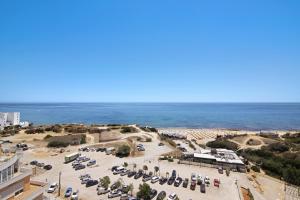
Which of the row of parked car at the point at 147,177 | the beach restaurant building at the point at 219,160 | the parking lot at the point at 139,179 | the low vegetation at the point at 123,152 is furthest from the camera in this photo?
the low vegetation at the point at 123,152

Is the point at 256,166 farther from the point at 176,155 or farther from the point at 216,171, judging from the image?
the point at 176,155

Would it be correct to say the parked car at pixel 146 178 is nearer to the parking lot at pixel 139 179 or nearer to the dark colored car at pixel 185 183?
the parking lot at pixel 139 179

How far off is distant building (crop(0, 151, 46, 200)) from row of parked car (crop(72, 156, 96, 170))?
73.4 feet

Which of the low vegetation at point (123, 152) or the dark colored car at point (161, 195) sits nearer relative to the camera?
the dark colored car at point (161, 195)

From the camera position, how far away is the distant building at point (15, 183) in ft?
47.8

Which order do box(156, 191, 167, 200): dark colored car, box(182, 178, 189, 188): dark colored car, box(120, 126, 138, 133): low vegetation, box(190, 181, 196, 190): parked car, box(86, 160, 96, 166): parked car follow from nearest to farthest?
box(156, 191, 167, 200): dark colored car → box(190, 181, 196, 190): parked car → box(182, 178, 189, 188): dark colored car → box(86, 160, 96, 166): parked car → box(120, 126, 138, 133): low vegetation

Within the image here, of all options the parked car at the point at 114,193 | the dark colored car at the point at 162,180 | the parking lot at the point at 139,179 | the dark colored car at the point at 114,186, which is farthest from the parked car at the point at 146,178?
the parked car at the point at 114,193

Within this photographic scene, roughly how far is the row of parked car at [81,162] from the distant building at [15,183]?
73.4 feet

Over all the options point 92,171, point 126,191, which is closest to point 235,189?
point 126,191

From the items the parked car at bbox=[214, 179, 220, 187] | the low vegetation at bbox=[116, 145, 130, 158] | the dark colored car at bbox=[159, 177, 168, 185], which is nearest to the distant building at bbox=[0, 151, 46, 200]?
the dark colored car at bbox=[159, 177, 168, 185]

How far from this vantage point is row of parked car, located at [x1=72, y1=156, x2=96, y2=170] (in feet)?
129

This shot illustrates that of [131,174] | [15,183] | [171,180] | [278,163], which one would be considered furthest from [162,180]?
[278,163]

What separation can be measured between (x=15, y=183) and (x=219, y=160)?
3574cm

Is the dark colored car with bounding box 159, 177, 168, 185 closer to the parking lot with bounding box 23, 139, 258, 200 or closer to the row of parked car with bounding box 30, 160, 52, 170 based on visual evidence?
the parking lot with bounding box 23, 139, 258, 200
